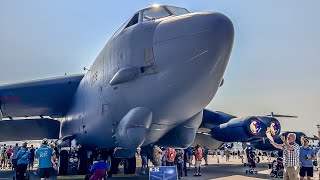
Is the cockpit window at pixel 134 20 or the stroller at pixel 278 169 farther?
the stroller at pixel 278 169

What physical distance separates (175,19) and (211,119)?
1138cm

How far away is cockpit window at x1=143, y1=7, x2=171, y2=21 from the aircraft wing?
20.0 feet

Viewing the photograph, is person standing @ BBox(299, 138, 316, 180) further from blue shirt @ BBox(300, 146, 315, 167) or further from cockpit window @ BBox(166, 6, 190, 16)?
cockpit window @ BBox(166, 6, 190, 16)

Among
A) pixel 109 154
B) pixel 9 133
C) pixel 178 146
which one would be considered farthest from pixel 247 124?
pixel 9 133

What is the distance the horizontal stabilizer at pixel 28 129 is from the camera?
1625 cm

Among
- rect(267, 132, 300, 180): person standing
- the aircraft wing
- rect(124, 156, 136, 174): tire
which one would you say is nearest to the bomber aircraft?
rect(267, 132, 300, 180): person standing

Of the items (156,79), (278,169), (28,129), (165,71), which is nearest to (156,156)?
(278,169)

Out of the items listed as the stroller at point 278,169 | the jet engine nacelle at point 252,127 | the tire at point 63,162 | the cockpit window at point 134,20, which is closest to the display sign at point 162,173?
the cockpit window at point 134,20

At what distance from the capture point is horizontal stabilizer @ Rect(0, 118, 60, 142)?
16250 millimetres

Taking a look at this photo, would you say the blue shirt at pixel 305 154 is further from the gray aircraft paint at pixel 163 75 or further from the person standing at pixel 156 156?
the person standing at pixel 156 156

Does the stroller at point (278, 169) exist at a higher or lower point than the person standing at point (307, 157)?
lower

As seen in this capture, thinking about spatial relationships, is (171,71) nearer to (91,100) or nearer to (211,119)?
(91,100)

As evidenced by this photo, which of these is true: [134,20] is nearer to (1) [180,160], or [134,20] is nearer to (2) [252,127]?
(1) [180,160]

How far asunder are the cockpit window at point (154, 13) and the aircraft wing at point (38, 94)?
6105mm
